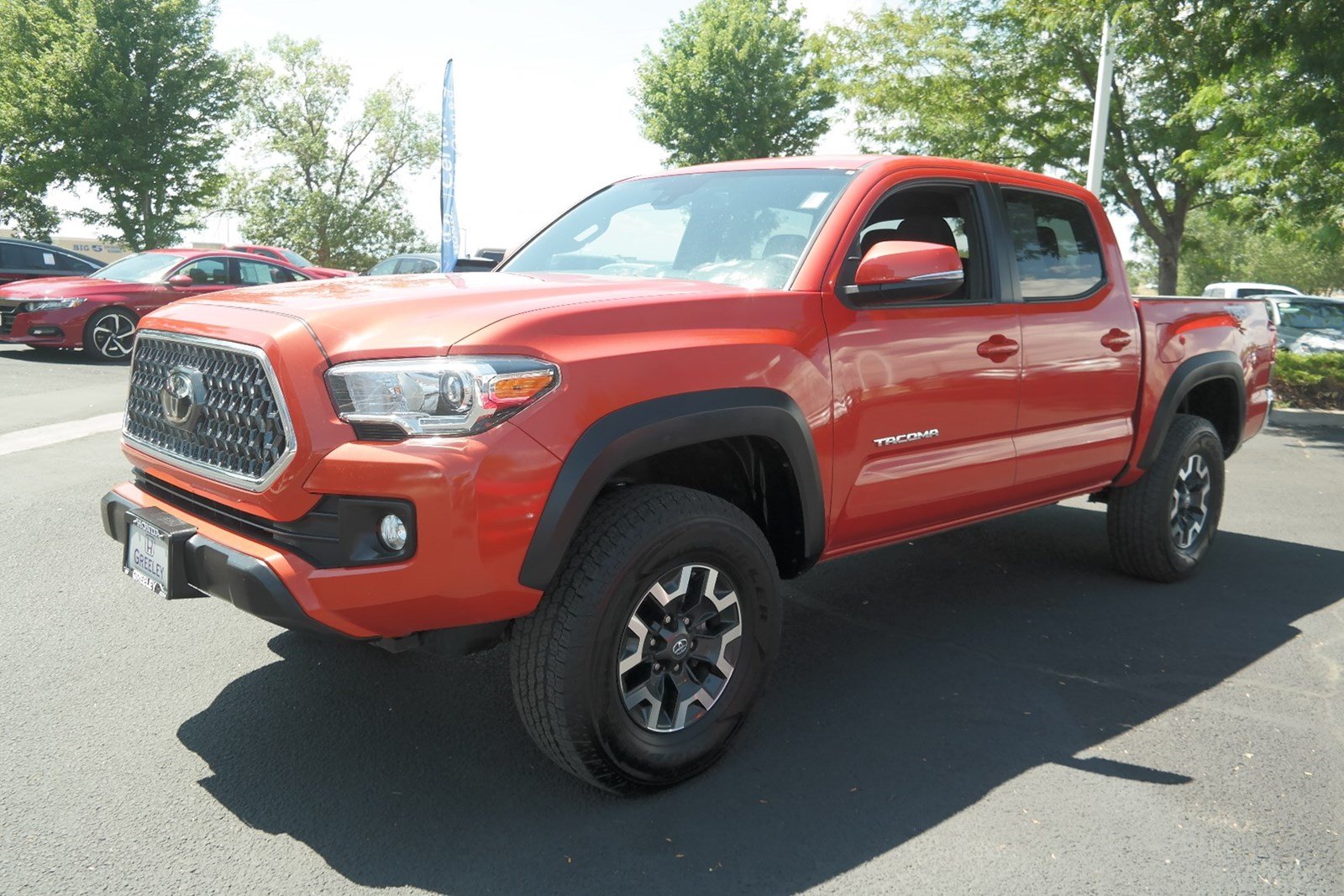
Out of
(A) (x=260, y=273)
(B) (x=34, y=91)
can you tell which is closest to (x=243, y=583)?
(A) (x=260, y=273)

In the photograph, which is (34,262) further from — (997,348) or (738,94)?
(738,94)

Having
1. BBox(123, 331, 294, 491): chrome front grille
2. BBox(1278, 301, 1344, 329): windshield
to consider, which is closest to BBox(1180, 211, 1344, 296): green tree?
BBox(1278, 301, 1344, 329): windshield

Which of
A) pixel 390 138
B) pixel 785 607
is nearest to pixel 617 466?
pixel 785 607

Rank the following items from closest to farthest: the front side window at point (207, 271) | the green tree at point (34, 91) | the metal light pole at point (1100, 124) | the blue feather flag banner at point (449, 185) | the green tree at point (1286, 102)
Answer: the green tree at point (1286, 102)
the front side window at point (207, 271)
the metal light pole at point (1100, 124)
the blue feather flag banner at point (449, 185)
the green tree at point (34, 91)

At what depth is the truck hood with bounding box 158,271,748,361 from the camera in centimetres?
286

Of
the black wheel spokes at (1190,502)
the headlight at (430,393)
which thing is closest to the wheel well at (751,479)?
the headlight at (430,393)

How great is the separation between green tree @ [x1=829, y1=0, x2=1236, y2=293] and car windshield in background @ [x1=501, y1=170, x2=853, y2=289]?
45.0 ft

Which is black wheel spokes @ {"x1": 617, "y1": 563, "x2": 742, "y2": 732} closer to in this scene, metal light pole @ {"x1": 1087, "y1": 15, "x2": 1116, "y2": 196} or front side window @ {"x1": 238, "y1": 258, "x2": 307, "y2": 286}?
front side window @ {"x1": 238, "y1": 258, "x2": 307, "y2": 286}

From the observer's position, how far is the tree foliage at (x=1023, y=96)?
17.5m

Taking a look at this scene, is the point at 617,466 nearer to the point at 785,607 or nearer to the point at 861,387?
the point at 861,387

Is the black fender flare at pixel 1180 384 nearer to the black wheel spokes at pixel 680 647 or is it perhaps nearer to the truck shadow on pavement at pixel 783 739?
the truck shadow on pavement at pixel 783 739

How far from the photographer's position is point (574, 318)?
3.04 metres

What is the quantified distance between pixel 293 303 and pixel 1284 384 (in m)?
14.7

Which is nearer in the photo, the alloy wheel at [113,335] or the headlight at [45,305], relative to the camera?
the headlight at [45,305]
